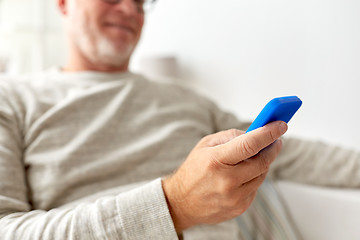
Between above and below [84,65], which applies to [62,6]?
above

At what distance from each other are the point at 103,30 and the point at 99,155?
349mm

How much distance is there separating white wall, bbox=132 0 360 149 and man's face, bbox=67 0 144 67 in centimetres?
42

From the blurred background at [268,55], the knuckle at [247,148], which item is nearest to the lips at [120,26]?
the blurred background at [268,55]

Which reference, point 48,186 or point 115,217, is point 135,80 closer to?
point 48,186

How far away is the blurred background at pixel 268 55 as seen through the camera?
2.77 ft

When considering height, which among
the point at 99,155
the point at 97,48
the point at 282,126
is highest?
the point at 282,126

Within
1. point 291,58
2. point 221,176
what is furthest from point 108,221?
point 291,58

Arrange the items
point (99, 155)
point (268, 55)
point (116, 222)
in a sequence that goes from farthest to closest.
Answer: point (268, 55) → point (99, 155) → point (116, 222)

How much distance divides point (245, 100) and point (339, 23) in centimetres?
41

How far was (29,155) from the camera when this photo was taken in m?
0.65

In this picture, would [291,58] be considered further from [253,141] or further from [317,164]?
[253,141]

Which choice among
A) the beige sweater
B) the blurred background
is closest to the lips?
the beige sweater

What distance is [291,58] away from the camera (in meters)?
0.92

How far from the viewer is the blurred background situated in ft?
2.77
